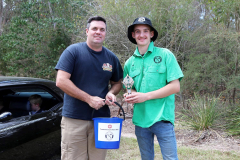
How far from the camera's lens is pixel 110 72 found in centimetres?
256

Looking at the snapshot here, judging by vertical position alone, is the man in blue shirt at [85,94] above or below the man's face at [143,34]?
below

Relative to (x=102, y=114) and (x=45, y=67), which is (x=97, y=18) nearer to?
(x=102, y=114)

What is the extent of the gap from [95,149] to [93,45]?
117cm

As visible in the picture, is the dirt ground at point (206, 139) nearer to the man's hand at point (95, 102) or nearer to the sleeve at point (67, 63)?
the man's hand at point (95, 102)

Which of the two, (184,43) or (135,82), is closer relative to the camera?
(135,82)

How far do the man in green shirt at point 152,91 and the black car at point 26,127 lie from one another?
134 cm

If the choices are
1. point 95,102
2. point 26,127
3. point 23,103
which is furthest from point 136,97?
point 23,103

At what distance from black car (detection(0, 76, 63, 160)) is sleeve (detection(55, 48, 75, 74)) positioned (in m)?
0.93

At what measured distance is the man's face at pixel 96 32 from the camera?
2441 millimetres

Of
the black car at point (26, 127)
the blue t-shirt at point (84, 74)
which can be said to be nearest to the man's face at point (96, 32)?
the blue t-shirt at point (84, 74)

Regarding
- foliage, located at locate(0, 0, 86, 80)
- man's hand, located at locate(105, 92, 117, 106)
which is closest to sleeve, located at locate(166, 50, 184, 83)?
man's hand, located at locate(105, 92, 117, 106)

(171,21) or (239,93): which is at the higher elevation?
(171,21)

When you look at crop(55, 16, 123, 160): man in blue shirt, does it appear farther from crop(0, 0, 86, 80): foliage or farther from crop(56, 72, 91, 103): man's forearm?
crop(0, 0, 86, 80): foliage

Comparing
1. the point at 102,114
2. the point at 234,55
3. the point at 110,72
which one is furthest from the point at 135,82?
the point at 234,55
